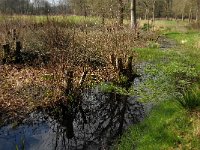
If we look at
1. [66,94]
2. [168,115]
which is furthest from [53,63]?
[168,115]

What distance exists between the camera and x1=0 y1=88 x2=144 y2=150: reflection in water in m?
8.02

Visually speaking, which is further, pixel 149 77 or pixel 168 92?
pixel 149 77

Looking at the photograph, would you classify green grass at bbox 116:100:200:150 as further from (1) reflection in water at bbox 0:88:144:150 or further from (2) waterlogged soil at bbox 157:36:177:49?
(2) waterlogged soil at bbox 157:36:177:49

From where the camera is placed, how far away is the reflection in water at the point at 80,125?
8016mm

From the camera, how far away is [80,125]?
9.01 meters

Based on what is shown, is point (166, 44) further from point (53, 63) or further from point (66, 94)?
point (66, 94)

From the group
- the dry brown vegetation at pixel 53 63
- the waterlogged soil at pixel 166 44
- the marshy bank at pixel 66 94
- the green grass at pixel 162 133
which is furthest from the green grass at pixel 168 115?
the waterlogged soil at pixel 166 44

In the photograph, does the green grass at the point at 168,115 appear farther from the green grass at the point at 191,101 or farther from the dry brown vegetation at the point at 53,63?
the dry brown vegetation at the point at 53,63

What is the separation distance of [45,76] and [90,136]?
513 centimetres

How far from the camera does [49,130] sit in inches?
346

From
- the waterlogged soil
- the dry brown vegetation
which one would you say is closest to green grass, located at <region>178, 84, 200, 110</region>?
the dry brown vegetation

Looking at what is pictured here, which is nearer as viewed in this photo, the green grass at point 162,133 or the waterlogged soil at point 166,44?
the green grass at point 162,133

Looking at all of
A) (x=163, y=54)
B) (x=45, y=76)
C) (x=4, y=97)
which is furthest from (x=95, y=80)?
(x=163, y=54)

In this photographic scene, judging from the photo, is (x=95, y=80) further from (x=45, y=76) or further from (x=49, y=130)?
(x=49, y=130)
